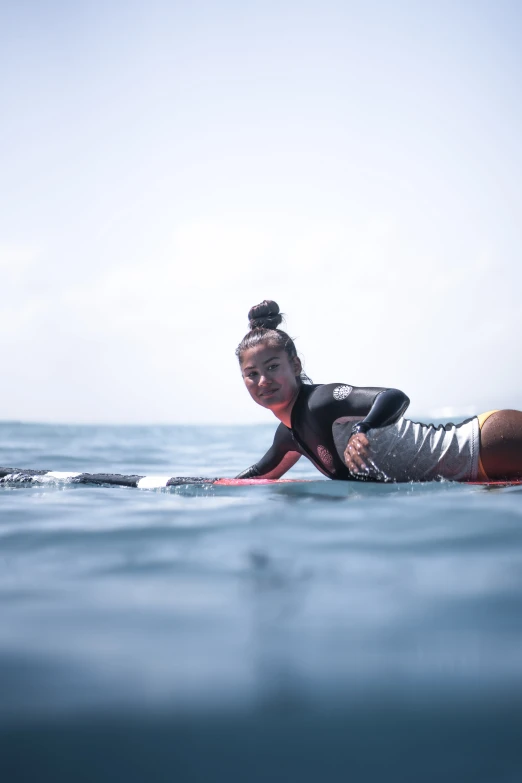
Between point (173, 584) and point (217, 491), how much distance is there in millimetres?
1995

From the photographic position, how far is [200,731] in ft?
3.57

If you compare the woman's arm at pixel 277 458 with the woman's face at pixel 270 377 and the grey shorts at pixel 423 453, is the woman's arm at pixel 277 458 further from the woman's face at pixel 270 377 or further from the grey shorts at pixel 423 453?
the grey shorts at pixel 423 453

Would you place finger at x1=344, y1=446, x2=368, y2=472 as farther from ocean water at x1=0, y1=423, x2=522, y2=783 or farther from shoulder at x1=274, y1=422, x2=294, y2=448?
ocean water at x1=0, y1=423, x2=522, y2=783

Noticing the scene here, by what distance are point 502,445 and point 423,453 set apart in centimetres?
44

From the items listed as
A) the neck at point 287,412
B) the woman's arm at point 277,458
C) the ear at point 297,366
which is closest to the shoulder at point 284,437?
the woman's arm at point 277,458

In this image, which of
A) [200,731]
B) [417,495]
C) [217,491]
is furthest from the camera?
[217,491]

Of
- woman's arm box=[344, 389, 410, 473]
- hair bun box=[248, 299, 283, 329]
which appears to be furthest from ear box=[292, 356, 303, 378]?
woman's arm box=[344, 389, 410, 473]

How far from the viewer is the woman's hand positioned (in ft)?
12.2

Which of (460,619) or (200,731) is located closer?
(200,731)

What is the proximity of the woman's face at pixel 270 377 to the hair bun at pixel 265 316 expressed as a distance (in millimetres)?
268

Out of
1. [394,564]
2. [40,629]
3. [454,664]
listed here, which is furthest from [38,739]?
[394,564]

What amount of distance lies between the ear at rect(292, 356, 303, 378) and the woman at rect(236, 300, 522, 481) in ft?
0.04

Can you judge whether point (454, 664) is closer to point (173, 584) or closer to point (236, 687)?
point (236, 687)

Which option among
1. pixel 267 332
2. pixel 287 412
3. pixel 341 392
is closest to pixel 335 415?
pixel 341 392
